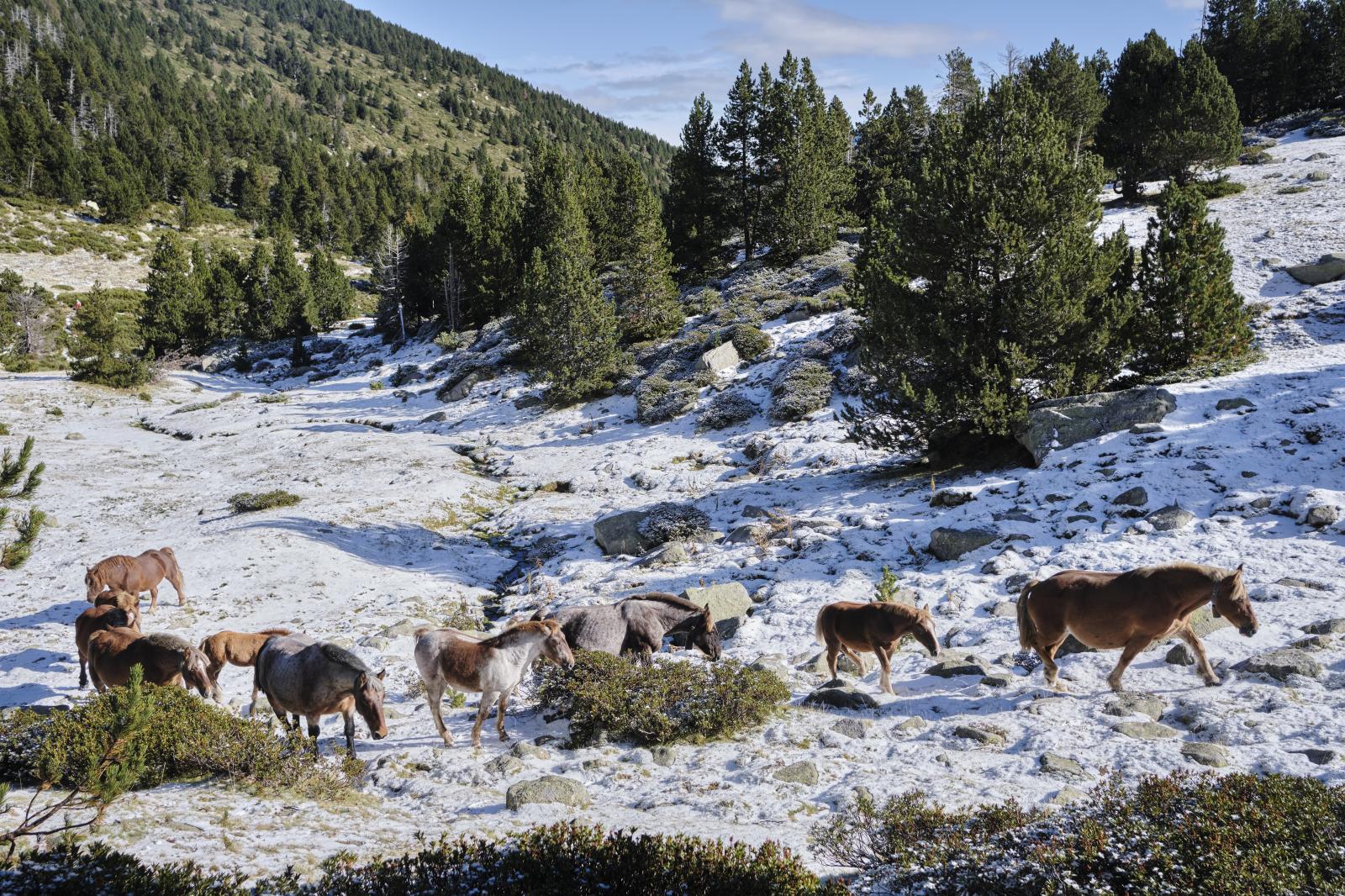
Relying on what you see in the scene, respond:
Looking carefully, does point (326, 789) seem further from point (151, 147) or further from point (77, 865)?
point (151, 147)

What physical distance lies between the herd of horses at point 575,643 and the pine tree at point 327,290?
71230 millimetres

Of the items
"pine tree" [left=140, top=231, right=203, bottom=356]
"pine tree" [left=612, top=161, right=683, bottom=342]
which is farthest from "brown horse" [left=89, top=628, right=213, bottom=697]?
"pine tree" [left=140, top=231, right=203, bottom=356]

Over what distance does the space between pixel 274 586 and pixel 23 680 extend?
4669 millimetres

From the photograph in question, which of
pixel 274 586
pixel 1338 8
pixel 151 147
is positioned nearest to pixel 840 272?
pixel 274 586

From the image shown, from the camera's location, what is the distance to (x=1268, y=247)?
97.2 ft

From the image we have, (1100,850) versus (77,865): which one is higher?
(77,865)

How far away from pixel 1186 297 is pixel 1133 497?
8307 mm

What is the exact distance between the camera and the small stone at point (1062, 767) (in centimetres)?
681

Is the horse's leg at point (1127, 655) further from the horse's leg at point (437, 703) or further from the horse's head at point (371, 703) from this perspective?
the horse's head at point (371, 703)

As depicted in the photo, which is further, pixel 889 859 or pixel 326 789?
pixel 326 789

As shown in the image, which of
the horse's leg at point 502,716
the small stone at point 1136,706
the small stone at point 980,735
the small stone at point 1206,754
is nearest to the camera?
the small stone at point 1206,754

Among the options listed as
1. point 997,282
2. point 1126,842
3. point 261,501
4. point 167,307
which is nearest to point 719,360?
point 997,282

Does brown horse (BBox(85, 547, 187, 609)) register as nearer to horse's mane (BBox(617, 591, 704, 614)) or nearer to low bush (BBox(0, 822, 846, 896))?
horse's mane (BBox(617, 591, 704, 614))

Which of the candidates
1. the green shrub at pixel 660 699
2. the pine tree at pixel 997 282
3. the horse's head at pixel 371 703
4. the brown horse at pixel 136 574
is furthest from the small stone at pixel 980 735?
the brown horse at pixel 136 574
